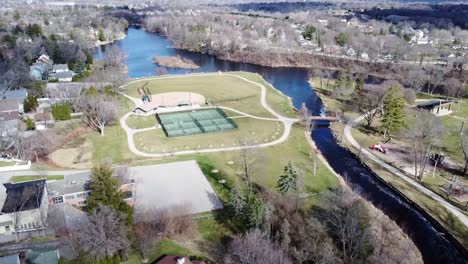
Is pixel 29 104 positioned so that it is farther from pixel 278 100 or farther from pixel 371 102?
pixel 371 102

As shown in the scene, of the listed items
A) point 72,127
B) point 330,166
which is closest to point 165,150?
point 72,127

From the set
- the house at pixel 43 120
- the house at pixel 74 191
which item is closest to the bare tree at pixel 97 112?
the house at pixel 43 120

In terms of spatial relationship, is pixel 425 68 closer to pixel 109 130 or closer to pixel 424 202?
pixel 424 202

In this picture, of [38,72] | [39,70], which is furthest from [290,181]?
[39,70]

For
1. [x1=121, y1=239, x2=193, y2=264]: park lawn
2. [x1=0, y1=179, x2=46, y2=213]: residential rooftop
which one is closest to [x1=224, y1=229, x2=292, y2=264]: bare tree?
[x1=121, y1=239, x2=193, y2=264]: park lawn

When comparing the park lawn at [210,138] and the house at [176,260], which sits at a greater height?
the house at [176,260]

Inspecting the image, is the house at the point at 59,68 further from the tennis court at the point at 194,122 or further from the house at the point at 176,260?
the house at the point at 176,260
